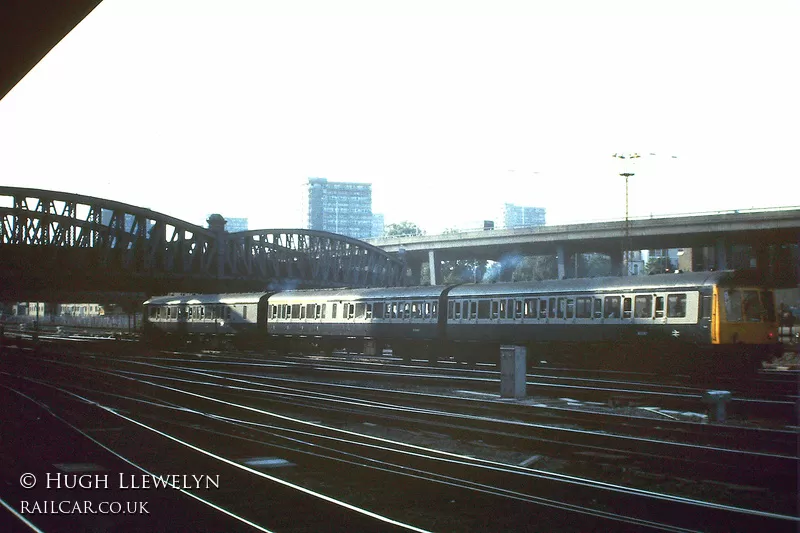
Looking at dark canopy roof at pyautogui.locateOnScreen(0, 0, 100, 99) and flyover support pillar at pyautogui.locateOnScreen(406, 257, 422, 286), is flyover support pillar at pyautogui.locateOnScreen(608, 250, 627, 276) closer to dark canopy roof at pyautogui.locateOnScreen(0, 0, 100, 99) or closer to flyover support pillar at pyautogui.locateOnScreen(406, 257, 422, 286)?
flyover support pillar at pyautogui.locateOnScreen(406, 257, 422, 286)

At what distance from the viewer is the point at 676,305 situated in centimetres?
2408

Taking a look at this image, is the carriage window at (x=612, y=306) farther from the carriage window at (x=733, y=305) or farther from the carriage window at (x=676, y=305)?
the carriage window at (x=733, y=305)

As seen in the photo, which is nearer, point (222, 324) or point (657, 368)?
point (657, 368)

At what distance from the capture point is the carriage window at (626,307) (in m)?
25.5

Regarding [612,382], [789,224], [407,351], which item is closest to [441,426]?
[612,382]

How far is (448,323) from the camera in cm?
3262

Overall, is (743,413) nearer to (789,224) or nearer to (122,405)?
(122,405)

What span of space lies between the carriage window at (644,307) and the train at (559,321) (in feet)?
0.10

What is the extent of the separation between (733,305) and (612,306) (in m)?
3.97

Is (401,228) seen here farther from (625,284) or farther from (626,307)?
(626,307)

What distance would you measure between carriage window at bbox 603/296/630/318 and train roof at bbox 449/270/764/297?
34 centimetres

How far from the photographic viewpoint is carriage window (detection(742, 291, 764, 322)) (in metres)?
23.5

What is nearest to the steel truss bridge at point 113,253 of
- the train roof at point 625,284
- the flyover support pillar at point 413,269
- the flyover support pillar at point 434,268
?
the flyover support pillar at point 434,268

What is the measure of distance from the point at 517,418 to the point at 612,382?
6.73 metres
